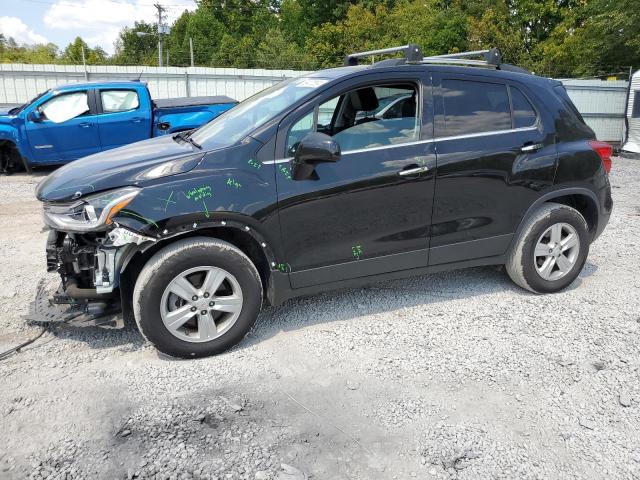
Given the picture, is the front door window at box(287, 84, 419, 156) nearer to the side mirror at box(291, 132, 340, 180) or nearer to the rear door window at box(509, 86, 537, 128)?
the side mirror at box(291, 132, 340, 180)

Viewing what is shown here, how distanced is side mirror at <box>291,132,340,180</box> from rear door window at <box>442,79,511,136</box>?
1074 millimetres

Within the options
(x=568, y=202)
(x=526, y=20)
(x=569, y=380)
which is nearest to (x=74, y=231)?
(x=569, y=380)

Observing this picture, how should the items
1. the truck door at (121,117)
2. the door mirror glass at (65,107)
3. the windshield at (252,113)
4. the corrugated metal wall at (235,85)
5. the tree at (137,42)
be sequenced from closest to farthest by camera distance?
1. the windshield at (252,113)
2. the door mirror glass at (65,107)
3. the truck door at (121,117)
4. the corrugated metal wall at (235,85)
5. the tree at (137,42)

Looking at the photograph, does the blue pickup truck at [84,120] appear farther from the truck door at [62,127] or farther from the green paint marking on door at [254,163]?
the green paint marking on door at [254,163]

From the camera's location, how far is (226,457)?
258 cm

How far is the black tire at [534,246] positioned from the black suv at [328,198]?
12mm

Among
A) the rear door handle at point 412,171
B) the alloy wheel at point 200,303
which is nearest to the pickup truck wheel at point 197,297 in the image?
the alloy wheel at point 200,303

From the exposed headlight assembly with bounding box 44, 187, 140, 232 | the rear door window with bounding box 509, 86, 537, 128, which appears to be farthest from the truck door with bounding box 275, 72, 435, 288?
the exposed headlight assembly with bounding box 44, 187, 140, 232

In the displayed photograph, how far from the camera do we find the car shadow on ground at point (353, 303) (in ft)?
12.5

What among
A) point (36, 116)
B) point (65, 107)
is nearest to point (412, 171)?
point (65, 107)

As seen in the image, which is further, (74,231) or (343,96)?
(343,96)

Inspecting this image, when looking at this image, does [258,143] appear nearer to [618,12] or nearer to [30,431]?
[30,431]

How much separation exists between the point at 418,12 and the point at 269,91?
1282 inches

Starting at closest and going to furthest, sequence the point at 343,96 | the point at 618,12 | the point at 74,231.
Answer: the point at 74,231 → the point at 343,96 → the point at 618,12
